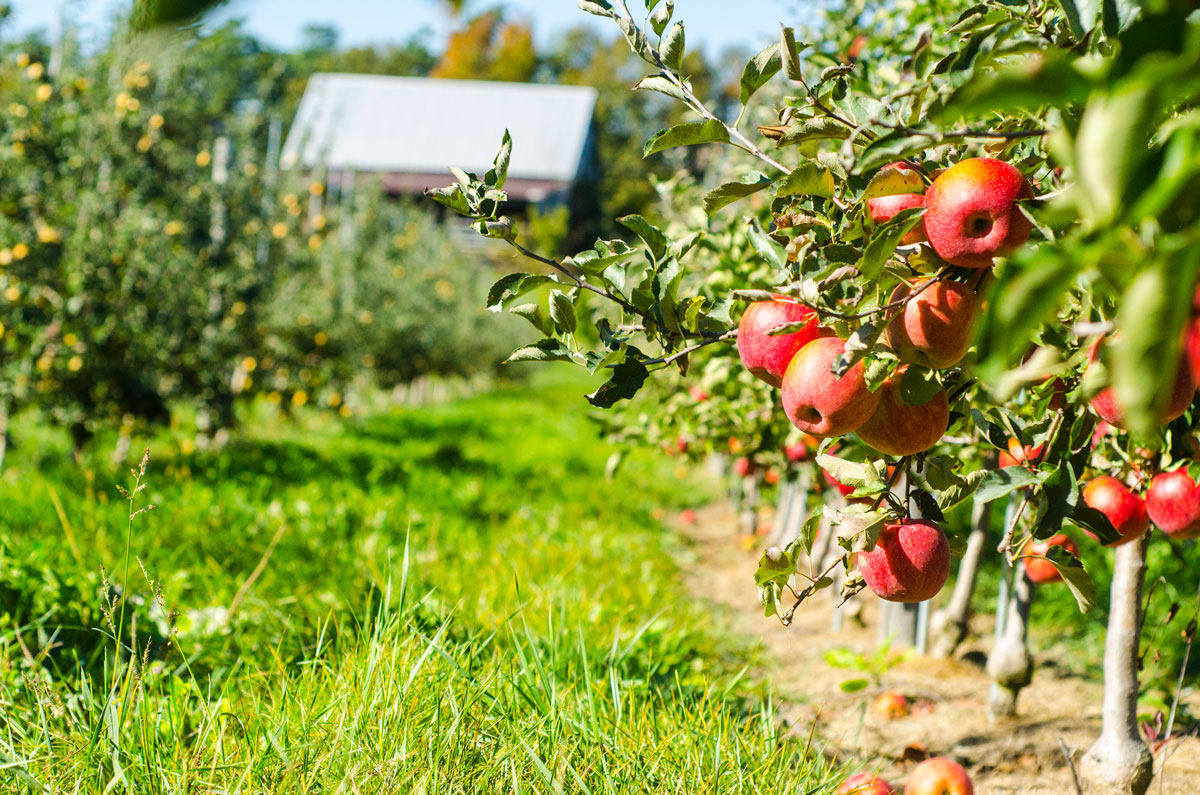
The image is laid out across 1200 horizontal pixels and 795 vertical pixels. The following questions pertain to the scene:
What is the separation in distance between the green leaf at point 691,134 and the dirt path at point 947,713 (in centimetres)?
109

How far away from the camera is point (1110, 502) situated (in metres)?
1.52

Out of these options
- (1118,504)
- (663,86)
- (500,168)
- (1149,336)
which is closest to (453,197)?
(500,168)

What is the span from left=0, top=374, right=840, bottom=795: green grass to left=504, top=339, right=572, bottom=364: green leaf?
2.15 ft

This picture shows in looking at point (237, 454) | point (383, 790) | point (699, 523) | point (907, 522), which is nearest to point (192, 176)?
point (237, 454)

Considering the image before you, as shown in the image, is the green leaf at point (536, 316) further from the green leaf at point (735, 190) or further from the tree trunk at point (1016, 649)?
the tree trunk at point (1016, 649)

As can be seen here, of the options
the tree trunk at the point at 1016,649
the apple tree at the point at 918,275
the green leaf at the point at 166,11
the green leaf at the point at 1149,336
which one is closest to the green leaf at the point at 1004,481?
the apple tree at the point at 918,275

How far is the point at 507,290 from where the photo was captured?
4.02ft

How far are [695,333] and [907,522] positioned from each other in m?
0.39

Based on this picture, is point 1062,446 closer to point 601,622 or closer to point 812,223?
point 812,223

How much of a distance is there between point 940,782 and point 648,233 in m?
1.21

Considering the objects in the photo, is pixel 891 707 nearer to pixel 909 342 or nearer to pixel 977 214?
pixel 909 342

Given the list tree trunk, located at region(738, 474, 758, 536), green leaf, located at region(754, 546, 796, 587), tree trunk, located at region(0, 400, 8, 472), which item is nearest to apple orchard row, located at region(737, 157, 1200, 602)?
green leaf, located at region(754, 546, 796, 587)

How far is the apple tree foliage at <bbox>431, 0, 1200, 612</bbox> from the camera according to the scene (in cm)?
48

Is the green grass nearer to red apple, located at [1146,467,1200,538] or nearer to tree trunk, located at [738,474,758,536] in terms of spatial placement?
tree trunk, located at [738,474,758,536]
